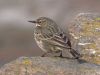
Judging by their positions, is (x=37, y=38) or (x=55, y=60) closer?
(x=55, y=60)

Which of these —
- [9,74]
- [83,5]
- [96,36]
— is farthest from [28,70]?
[83,5]

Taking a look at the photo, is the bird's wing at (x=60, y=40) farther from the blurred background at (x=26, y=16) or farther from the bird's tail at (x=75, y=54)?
the blurred background at (x=26, y=16)

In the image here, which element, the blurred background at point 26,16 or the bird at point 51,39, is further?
the blurred background at point 26,16

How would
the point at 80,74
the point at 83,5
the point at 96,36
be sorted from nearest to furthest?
the point at 80,74 → the point at 96,36 → the point at 83,5

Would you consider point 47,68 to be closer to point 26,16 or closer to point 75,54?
point 75,54

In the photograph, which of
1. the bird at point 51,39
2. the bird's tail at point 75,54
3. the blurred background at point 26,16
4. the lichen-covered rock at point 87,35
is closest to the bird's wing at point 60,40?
the bird at point 51,39

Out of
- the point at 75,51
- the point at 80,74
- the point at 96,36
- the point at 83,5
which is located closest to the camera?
the point at 80,74

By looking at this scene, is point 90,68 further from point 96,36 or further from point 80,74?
point 96,36
